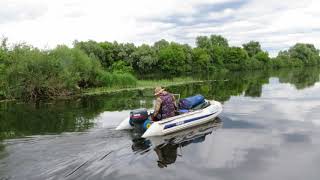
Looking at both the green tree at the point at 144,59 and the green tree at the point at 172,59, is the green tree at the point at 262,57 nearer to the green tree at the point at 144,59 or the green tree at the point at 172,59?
the green tree at the point at 172,59

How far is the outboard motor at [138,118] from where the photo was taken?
501 inches

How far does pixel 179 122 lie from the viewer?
1327 cm

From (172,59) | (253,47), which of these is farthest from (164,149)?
(253,47)

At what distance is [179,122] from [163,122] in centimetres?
90

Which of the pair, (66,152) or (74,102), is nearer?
(66,152)

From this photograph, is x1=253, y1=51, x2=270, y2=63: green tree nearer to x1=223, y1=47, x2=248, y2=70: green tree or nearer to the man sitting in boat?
x1=223, y1=47, x2=248, y2=70: green tree

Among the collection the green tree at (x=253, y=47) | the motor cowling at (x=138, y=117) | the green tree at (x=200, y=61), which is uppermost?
the green tree at (x=253, y=47)

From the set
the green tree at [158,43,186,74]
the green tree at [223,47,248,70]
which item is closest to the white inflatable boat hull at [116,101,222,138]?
the green tree at [158,43,186,74]

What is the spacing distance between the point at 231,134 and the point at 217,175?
4619 mm

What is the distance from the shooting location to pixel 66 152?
401 inches

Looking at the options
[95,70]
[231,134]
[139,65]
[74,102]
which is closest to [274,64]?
[139,65]

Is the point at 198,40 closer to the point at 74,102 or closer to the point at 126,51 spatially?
the point at 126,51

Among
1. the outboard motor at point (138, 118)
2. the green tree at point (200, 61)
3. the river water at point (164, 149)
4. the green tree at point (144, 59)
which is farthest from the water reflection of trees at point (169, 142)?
the green tree at point (200, 61)

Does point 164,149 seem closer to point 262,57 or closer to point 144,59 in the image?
point 144,59
